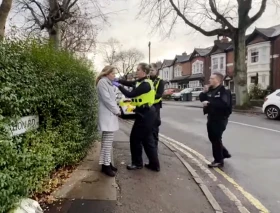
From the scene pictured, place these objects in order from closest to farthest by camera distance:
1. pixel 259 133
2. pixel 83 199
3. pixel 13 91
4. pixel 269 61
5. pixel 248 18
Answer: pixel 13 91 → pixel 83 199 → pixel 259 133 → pixel 248 18 → pixel 269 61

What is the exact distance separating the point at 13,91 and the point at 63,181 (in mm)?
1942

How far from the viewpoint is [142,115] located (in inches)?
214

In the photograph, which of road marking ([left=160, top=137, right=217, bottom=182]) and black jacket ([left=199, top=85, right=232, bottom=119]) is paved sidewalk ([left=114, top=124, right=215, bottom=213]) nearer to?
road marking ([left=160, top=137, right=217, bottom=182])

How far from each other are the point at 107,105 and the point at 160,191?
158 cm

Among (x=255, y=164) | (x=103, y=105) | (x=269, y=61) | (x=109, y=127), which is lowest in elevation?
(x=255, y=164)

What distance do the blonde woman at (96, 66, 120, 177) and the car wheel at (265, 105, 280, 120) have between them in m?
12.8

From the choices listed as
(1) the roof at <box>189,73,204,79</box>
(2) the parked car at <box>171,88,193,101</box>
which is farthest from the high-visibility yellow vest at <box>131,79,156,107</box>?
(1) the roof at <box>189,73,204,79</box>

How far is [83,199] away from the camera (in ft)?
13.2

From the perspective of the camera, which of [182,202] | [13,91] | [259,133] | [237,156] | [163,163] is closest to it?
[13,91]

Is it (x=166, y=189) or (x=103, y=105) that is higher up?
(x=103, y=105)

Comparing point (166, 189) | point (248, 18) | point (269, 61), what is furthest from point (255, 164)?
point (269, 61)

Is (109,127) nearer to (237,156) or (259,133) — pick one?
(237,156)

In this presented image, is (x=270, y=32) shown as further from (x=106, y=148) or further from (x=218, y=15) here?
(x=106, y=148)

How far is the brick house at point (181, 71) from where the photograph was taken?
62844 millimetres
